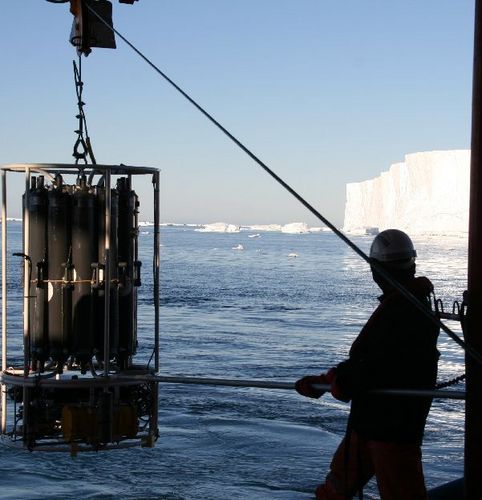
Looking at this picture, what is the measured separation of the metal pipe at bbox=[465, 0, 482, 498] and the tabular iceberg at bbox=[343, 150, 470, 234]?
108423mm

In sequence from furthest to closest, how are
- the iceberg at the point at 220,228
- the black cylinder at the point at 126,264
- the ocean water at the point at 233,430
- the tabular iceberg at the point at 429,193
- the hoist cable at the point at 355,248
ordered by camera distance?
the iceberg at the point at 220,228, the tabular iceberg at the point at 429,193, the ocean water at the point at 233,430, the black cylinder at the point at 126,264, the hoist cable at the point at 355,248

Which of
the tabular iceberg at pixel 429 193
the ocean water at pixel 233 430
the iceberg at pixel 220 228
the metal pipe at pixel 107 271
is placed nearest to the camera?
the metal pipe at pixel 107 271

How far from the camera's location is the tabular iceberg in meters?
117

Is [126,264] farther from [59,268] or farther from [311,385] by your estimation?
[311,385]

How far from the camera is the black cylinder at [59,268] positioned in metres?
5.09

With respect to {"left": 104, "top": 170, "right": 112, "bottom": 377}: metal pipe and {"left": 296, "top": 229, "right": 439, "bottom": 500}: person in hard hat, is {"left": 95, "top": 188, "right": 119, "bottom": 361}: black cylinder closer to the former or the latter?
{"left": 104, "top": 170, "right": 112, "bottom": 377}: metal pipe

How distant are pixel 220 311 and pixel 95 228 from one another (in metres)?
21.1

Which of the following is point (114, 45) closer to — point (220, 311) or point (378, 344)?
point (378, 344)

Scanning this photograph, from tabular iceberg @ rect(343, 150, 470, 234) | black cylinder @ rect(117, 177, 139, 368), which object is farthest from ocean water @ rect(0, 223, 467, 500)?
tabular iceberg @ rect(343, 150, 470, 234)

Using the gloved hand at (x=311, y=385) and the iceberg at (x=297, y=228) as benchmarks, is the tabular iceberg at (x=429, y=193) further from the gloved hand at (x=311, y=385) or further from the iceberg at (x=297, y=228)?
Result: the gloved hand at (x=311, y=385)

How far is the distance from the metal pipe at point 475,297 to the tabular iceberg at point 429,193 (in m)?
108

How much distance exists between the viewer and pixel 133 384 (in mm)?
5250

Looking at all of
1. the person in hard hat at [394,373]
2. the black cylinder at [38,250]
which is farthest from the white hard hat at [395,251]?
the black cylinder at [38,250]

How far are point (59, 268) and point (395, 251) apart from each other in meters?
2.11
